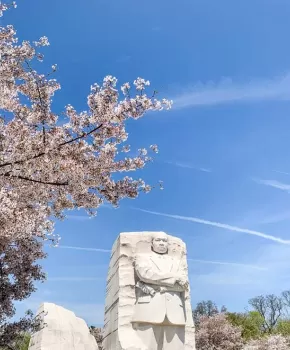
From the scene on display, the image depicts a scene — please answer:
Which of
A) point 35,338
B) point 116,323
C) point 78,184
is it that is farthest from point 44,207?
point 35,338

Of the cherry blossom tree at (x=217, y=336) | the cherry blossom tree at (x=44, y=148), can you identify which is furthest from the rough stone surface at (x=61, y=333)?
the cherry blossom tree at (x=217, y=336)

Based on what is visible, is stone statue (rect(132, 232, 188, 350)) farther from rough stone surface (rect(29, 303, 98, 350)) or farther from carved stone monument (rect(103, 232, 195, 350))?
→ rough stone surface (rect(29, 303, 98, 350))

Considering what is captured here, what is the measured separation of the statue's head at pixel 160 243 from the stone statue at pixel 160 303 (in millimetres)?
197

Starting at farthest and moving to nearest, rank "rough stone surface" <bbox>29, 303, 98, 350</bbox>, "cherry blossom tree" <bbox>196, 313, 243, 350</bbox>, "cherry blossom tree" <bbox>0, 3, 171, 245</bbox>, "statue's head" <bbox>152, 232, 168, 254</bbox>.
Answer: "cherry blossom tree" <bbox>196, 313, 243, 350</bbox>, "rough stone surface" <bbox>29, 303, 98, 350</bbox>, "statue's head" <bbox>152, 232, 168, 254</bbox>, "cherry blossom tree" <bbox>0, 3, 171, 245</bbox>

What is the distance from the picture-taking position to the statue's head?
809 centimetres

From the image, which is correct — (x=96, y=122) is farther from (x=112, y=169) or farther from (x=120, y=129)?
(x=112, y=169)

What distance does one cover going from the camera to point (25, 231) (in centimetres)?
552

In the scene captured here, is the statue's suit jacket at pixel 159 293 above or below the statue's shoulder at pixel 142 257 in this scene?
below

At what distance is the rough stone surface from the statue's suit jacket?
5409 millimetres

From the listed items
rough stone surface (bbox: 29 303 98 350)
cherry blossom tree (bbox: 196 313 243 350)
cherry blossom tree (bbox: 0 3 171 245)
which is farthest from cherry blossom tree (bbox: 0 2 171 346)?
cherry blossom tree (bbox: 196 313 243 350)

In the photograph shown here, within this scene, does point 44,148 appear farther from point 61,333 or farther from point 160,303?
point 61,333

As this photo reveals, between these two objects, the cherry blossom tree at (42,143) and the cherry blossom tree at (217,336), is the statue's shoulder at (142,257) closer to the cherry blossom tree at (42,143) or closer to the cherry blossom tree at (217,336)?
the cherry blossom tree at (42,143)

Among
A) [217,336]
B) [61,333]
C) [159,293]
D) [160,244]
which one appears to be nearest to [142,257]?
[160,244]

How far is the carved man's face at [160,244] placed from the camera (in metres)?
8.09
